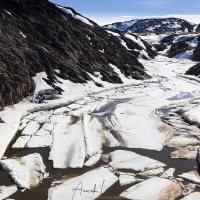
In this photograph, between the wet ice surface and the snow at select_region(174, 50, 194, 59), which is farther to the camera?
the snow at select_region(174, 50, 194, 59)

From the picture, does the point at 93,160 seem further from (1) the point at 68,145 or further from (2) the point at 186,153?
(2) the point at 186,153

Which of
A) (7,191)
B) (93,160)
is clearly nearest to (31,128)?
(93,160)

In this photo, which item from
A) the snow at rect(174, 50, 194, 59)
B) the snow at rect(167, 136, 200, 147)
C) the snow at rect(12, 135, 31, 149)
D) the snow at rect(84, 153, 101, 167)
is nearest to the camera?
the snow at rect(84, 153, 101, 167)

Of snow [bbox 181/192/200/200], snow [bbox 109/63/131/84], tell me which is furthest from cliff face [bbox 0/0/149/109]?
snow [bbox 181/192/200/200]

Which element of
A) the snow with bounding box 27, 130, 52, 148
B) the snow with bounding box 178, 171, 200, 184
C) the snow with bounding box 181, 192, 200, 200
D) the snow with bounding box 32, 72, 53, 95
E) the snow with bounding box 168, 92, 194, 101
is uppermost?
the snow with bounding box 32, 72, 53, 95

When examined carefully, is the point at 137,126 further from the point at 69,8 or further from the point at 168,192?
the point at 69,8

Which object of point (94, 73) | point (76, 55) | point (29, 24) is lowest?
point (94, 73)

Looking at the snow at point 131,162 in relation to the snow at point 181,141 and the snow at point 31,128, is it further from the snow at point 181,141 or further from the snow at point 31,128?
the snow at point 31,128

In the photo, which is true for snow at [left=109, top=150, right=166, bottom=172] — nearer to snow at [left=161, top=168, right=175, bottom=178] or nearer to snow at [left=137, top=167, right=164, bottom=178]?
snow at [left=137, top=167, right=164, bottom=178]

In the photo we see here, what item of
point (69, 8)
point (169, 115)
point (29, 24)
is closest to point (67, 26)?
point (29, 24)
